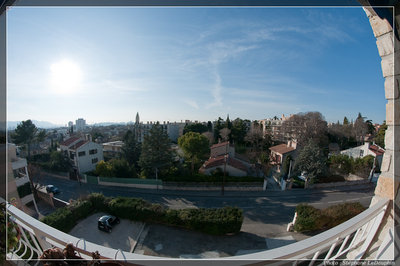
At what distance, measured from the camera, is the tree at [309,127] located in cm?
347

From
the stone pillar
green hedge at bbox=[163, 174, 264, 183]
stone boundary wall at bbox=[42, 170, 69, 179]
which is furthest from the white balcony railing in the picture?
stone boundary wall at bbox=[42, 170, 69, 179]

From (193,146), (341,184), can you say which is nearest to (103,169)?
(193,146)

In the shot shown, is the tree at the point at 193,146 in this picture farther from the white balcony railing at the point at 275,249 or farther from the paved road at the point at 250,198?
the white balcony railing at the point at 275,249

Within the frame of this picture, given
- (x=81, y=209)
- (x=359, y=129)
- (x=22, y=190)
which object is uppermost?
(x=359, y=129)

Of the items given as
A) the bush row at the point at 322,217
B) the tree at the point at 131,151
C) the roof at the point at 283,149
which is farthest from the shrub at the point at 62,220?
the roof at the point at 283,149

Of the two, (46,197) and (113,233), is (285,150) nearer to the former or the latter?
(113,233)

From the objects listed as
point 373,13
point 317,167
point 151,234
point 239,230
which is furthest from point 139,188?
point 373,13

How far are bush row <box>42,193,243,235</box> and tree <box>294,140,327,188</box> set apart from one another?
8.33 ft

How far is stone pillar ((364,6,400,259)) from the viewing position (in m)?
0.89

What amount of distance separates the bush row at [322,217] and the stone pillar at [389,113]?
3.43 meters

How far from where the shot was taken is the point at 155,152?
7.54 meters

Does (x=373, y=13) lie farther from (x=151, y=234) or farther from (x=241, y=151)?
(x=241, y=151)

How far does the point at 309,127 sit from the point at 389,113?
317cm

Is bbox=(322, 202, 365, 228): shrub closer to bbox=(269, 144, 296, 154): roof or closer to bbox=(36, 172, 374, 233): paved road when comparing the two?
bbox=(36, 172, 374, 233): paved road
